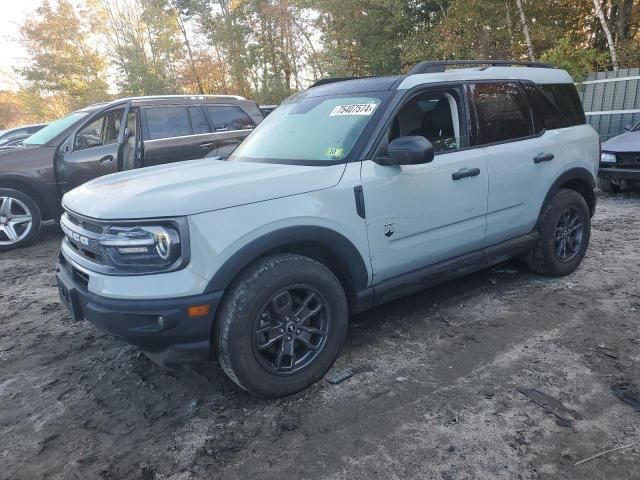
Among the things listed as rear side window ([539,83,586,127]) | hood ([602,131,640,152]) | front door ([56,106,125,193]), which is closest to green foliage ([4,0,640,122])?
hood ([602,131,640,152])

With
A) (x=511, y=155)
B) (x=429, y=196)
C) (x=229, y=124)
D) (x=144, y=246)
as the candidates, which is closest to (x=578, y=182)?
(x=511, y=155)

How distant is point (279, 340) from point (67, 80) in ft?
116

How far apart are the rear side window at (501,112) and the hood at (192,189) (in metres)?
1.40

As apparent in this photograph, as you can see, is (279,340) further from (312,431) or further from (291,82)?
(291,82)

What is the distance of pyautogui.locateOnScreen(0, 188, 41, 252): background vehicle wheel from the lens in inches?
238

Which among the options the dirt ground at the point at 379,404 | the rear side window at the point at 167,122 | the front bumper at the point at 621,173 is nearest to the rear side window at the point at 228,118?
the rear side window at the point at 167,122

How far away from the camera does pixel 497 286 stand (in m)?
4.21

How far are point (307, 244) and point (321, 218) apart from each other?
0.20 meters

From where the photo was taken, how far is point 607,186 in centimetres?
784

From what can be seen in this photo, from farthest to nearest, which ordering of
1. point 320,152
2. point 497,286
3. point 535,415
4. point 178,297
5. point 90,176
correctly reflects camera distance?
1. point 90,176
2. point 497,286
3. point 320,152
4. point 535,415
5. point 178,297

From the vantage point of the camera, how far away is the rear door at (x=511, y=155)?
11.7ft

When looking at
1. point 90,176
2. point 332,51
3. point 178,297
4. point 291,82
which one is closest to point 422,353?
point 178,297

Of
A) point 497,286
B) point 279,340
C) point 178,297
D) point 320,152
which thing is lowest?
point 497,286

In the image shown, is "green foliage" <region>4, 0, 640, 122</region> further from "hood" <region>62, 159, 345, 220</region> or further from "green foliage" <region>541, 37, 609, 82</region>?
"hood" <region>62, 159, 345, 220</region>
